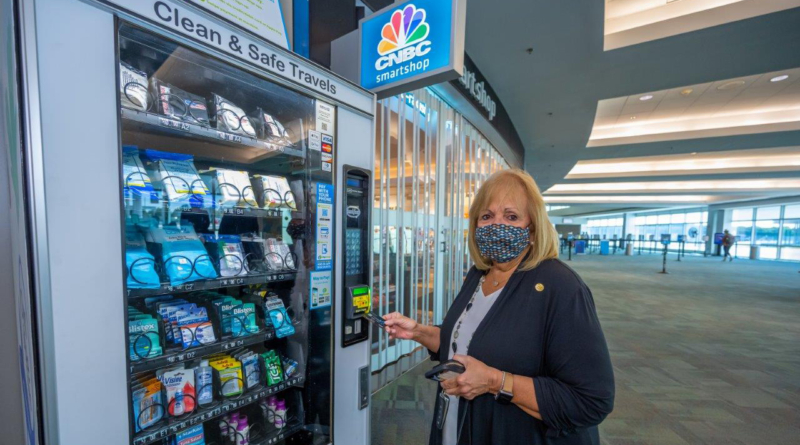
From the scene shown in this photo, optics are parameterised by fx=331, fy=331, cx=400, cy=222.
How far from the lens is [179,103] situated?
1.43 metres

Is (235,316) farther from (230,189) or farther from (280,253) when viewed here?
(230,189)

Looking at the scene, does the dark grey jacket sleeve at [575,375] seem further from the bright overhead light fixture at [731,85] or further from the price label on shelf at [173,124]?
the bright overhead light fixture at [731,85]

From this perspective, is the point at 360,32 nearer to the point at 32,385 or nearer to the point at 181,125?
the point at 181,125

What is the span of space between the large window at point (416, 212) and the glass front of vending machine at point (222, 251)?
146 cm

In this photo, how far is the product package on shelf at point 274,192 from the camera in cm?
169

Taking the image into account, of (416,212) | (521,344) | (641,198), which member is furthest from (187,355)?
(641,198)

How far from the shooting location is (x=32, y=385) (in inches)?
34.9

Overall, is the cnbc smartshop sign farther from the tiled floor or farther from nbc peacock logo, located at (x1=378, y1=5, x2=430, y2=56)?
the tiled floor

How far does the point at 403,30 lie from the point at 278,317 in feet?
5.28

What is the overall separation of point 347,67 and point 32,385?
1.89 metres

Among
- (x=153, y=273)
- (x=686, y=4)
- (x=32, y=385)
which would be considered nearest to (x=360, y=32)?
(x=153, y=273)

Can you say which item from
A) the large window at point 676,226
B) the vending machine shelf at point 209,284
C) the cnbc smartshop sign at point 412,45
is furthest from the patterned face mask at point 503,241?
the large window at point 676,226

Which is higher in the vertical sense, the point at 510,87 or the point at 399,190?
the point at 510,87

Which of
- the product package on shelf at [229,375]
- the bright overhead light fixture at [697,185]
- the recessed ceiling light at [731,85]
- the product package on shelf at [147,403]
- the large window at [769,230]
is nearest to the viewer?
the product package on shelf at [147,403]
